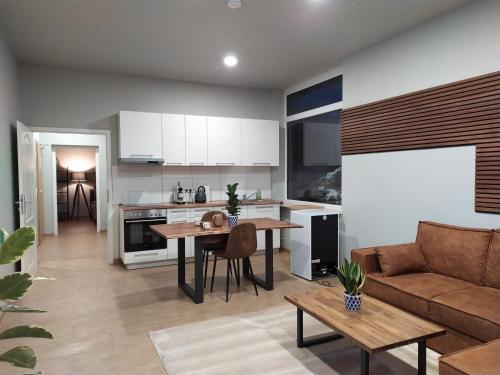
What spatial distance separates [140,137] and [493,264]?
4.47 m

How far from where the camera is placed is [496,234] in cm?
286

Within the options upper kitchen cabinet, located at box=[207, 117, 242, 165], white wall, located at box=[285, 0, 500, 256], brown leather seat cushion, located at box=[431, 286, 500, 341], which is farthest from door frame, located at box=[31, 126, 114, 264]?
brown leather seat cushion, located at box=[431, 286, 500, 341]

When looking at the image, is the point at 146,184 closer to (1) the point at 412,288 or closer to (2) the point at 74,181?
(1) the point at 412,288

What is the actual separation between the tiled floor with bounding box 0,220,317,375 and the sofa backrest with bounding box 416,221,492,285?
152cm

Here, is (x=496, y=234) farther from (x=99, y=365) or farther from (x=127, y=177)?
(x=127, y=177)

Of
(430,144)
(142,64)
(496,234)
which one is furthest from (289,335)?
(142,64)

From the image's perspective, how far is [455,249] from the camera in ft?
10.1

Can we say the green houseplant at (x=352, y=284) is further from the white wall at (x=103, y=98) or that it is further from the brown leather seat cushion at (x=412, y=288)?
the white wall at (x=103, y=98)

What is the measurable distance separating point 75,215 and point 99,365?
31.3 feet

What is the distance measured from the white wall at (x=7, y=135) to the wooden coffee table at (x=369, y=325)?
9.82 feet

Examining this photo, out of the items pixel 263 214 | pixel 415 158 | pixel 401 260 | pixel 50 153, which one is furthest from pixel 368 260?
pixel 50 153

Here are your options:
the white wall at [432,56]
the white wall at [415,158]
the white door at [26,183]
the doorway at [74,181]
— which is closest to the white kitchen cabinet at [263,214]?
the white wall at [415,158]

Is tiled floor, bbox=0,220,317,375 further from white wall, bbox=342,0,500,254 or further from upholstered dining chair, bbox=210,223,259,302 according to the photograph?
white wall, bbox=342,0,500,254

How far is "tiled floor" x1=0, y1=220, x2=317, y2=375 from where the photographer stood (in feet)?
8.61
